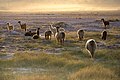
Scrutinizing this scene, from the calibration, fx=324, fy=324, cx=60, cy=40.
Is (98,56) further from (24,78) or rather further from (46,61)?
(24,78)

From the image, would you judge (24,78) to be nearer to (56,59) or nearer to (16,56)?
(56,59)

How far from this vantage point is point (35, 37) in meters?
28.2

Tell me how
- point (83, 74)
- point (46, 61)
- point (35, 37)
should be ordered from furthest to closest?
point (35, 37), point (46, 61), point (83, 74)

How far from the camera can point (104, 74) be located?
1301 cm

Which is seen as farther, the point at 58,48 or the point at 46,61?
the point at 58,48

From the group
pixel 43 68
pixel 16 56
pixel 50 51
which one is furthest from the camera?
pixel 50 51

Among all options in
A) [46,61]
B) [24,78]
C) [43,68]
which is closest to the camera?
[24,78]

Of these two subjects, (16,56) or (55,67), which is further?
(16,56)

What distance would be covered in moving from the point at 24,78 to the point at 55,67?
3.76m

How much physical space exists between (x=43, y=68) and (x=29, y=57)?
2138 mm

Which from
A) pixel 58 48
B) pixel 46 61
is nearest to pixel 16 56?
pixel 46 61

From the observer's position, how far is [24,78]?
1195cm

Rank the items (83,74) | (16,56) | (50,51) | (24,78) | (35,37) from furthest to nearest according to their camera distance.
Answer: (35,37) < (50,51) < (16,56) < (83,74) < (24,78)

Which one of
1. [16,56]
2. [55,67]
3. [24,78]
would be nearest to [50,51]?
[16,56]
